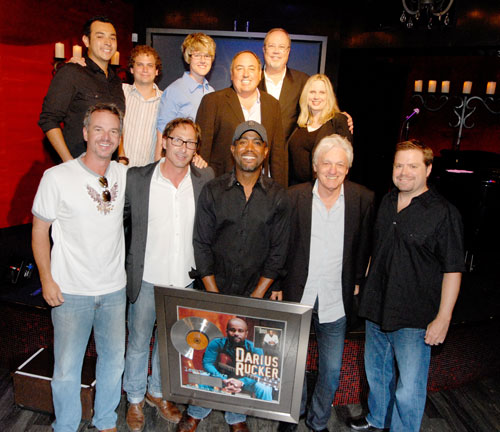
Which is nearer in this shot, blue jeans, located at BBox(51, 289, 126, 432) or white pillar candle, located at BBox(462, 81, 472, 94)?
blue jeans, located at BBox(51, 289, 126, 432)

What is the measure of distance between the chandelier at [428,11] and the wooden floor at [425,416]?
3575 mm

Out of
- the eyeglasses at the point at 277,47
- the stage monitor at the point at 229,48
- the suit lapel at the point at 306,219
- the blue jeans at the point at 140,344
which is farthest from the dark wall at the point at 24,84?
the suit lapel at the point at 306,219

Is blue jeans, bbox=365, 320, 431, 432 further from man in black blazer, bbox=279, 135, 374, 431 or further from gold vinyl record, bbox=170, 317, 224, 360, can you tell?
gold vinyl record, bbox=170, 317, 224, 360

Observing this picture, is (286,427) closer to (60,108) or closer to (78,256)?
(78,256)

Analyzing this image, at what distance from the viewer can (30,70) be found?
5078mm

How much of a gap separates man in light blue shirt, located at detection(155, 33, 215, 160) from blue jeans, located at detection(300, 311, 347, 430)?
5.83ft

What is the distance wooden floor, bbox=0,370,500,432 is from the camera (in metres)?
2.60

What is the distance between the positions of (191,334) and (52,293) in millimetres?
688

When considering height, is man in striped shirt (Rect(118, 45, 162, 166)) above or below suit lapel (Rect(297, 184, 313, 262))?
above

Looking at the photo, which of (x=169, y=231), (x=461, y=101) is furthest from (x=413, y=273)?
(x=461, y=101)

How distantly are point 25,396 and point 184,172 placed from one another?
172cm

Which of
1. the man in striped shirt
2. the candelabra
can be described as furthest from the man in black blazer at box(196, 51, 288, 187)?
the candelabra

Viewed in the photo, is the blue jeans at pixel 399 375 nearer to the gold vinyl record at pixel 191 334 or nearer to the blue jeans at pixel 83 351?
the gold vinyl record at pixel 191 334

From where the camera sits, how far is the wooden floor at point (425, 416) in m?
2.60
